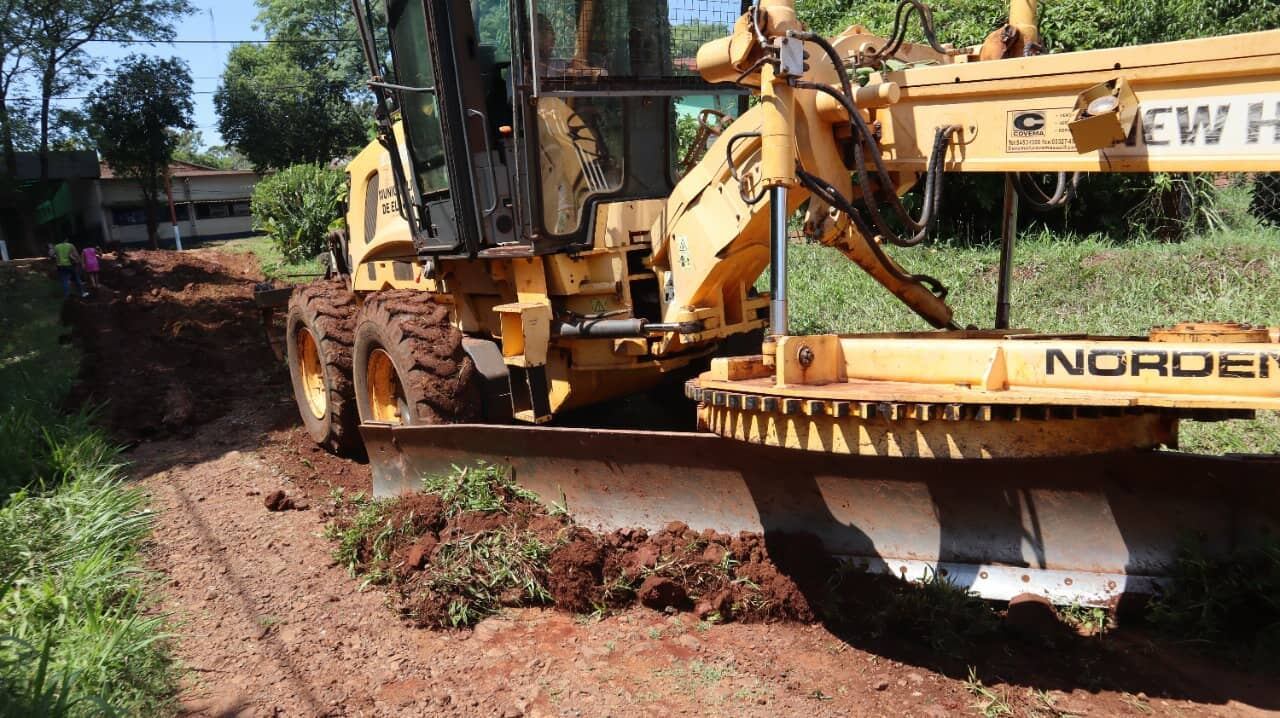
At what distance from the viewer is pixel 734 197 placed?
13.8 ft

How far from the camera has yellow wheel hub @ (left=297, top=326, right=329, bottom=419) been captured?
7.37 metres

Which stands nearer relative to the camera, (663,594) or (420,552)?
(663,594)

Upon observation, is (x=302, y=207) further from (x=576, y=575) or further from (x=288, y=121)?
(x=576, y=575)

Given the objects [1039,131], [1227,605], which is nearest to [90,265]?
[1039,131]

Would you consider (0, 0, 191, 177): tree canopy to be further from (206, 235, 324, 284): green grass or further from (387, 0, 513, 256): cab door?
(387, 0, 513, 256): cab door

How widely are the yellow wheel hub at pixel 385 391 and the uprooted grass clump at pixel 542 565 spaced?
4.78ft

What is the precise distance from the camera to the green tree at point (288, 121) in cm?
3075

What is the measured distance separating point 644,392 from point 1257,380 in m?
3.38

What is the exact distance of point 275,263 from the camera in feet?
71.3

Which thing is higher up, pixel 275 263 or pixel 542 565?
pixel 275 263

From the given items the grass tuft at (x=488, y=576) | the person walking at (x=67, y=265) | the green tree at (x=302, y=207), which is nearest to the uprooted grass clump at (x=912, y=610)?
the grass tuft at (x=488, y=576)

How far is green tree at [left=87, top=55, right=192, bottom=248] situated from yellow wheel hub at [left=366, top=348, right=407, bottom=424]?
2611 centimetres

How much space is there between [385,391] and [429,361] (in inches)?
39.8

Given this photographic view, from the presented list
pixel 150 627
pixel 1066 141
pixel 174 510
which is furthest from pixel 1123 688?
pixel 174 510
